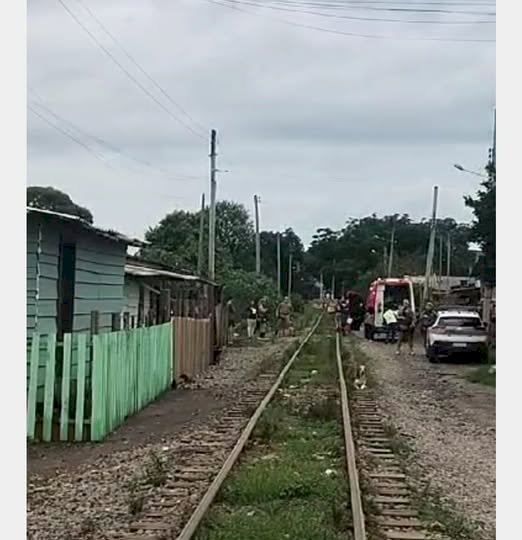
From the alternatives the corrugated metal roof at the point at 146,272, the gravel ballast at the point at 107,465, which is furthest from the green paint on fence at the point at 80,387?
the corrugated metal roof at the point at 146,272

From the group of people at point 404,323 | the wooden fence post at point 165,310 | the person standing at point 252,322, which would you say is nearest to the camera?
the wooden fence post at point 165,310

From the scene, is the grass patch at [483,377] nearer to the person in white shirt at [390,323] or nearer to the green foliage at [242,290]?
the person in white shirt at [390,323]

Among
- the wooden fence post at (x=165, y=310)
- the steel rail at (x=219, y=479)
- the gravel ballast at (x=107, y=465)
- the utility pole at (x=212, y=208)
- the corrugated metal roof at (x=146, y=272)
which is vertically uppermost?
the utility pole at (x=212, y=208)

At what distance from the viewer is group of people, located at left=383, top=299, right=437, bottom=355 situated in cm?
3591

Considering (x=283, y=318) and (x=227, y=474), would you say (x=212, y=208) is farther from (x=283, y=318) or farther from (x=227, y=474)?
(x=227, y=474)

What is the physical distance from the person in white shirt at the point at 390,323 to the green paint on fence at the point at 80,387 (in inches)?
1069

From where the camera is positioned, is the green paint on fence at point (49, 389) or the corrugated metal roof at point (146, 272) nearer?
the green paint on fence at point (49, 389)

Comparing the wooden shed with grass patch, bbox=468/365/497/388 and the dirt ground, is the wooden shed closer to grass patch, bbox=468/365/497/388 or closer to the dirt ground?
the dirt ground

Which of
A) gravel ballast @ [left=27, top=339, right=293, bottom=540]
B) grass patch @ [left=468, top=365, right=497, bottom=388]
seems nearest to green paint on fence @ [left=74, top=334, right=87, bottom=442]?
gravel ballast @ [left=27, top=339, right=293, bottom=540]

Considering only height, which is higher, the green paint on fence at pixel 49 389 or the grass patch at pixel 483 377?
the green paint on fence at pixel 49 389

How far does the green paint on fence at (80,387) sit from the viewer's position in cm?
1216

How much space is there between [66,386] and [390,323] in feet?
96.0

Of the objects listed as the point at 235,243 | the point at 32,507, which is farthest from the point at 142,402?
the point at 235,243

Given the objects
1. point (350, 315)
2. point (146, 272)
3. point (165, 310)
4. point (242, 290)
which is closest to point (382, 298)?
point (242, 290)
